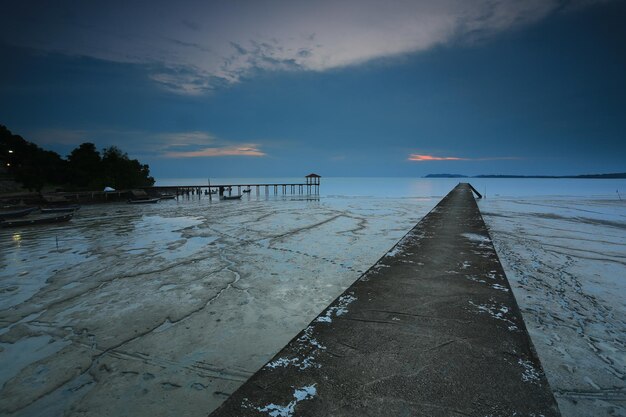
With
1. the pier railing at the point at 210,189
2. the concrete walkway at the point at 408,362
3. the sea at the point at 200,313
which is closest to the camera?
the concrete walkway at the point at 408,362

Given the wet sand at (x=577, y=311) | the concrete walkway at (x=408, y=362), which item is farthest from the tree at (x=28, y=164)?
the wet sand at (x=577, y=311)

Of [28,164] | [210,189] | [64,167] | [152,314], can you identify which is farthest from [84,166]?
[152,314]

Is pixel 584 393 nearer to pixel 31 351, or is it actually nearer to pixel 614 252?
pixel 31 351

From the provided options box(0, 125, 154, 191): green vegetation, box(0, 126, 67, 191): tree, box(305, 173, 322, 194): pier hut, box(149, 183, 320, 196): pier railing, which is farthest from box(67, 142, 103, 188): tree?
box(305, 173, 322, 194): pier hut

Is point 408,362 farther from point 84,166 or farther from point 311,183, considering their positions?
point 84,166

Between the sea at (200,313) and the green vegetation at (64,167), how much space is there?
3605cm

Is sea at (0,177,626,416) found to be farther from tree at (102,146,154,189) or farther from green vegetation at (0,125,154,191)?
tree at (102,146,154,189)

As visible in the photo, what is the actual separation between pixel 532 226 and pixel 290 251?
1311cm

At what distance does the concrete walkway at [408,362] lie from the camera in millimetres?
1653

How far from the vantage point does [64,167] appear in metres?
45.9

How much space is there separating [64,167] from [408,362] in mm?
59113

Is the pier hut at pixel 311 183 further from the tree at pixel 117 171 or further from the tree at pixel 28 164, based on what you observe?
the tree at pixel 28 164

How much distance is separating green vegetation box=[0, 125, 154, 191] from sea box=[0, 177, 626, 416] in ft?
118

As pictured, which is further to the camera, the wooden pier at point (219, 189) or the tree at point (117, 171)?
the tree at point (117, 171)
